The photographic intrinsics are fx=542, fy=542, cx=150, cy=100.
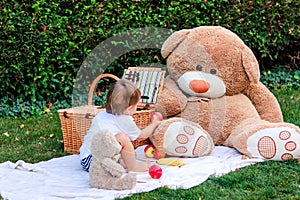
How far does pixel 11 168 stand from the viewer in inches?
159

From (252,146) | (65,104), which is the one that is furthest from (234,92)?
(65,104)

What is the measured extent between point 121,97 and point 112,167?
1.71 feet

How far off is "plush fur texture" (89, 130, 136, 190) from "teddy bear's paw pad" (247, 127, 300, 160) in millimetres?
1082

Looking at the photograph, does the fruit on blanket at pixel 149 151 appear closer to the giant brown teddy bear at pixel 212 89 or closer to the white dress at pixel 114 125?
the giant brown teddy bear at pixel 212 89

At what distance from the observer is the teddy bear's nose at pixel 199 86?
4.47m

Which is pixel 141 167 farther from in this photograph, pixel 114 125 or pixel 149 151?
pixel 149 151

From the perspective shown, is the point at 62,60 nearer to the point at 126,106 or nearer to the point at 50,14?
the point at 50,14

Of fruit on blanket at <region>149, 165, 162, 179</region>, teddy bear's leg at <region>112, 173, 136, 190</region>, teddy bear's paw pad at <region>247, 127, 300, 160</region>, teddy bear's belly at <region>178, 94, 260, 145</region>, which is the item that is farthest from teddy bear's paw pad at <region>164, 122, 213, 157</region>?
teddy bear's leg at <region>112, 173, 136, 190</region>

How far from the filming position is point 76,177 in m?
3.83

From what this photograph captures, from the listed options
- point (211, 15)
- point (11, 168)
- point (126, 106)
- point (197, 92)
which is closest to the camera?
point (126, 106)

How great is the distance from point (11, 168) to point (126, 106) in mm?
1026

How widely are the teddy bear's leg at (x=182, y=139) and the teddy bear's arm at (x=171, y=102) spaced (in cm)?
20

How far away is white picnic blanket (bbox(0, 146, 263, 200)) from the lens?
3.43 meters

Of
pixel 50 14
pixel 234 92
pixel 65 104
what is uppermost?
pixel 50 14
